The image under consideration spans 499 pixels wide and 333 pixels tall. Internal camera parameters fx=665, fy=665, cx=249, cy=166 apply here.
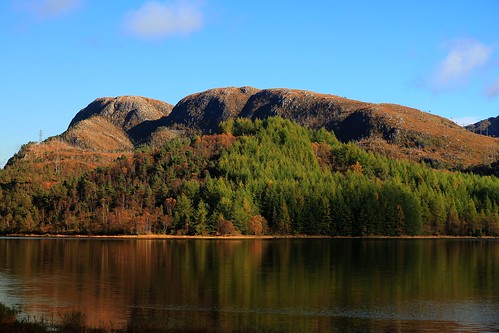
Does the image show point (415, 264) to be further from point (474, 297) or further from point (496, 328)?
point (496, 328)

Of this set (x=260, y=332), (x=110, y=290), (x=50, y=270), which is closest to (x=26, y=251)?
(x=50, y=270)

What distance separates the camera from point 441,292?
96.2 metres

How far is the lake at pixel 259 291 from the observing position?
70.2 meters

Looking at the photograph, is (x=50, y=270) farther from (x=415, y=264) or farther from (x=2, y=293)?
(x=415, y=264)

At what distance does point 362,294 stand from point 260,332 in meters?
35.3

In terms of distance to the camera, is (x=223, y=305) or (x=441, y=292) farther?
(x=441, y=292)

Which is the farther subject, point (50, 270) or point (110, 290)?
point (50, 270)

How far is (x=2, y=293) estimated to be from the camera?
89.6 m

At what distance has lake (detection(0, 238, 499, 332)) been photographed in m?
70.2

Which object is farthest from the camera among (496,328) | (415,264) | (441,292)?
(415,264)

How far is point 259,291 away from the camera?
9419cm

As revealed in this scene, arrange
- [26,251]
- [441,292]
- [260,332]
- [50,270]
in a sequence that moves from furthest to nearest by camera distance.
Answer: [26,251] → [50,270] → [441,292] → [260,332]

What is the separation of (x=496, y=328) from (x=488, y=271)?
2596 inches

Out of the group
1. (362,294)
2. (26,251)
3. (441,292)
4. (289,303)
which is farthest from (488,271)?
(26,251)
